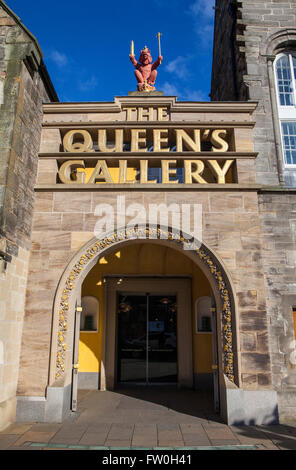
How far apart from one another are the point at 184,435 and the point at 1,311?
12.4ft

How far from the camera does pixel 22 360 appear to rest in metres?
6.59

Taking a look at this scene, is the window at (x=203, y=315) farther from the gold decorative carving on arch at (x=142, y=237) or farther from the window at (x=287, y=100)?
the window at (x=287, y=100)

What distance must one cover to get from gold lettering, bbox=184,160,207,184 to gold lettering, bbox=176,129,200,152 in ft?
0.97

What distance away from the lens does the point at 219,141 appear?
7.88 metres

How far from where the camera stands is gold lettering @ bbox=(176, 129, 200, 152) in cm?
782

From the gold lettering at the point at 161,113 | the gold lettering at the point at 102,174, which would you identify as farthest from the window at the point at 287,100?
the gold lettering at the point at 102,174

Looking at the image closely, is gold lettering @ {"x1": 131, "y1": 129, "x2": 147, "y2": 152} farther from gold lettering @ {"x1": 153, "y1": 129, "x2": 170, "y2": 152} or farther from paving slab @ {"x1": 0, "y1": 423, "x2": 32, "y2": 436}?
paving slab @ {"x1": 0, "y1": 423, "x2": 32, "y2": 436}

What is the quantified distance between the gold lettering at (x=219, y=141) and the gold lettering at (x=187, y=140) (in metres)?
0.38

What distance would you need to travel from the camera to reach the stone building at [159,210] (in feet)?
21.2

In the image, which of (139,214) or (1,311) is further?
(139,214)

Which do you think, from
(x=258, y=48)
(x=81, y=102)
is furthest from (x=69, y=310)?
(x=258, y=48)

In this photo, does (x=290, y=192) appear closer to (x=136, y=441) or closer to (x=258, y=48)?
(x=258, y=48)

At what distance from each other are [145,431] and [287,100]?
27.8 ft

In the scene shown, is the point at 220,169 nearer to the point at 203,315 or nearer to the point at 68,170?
the point at 68,170
